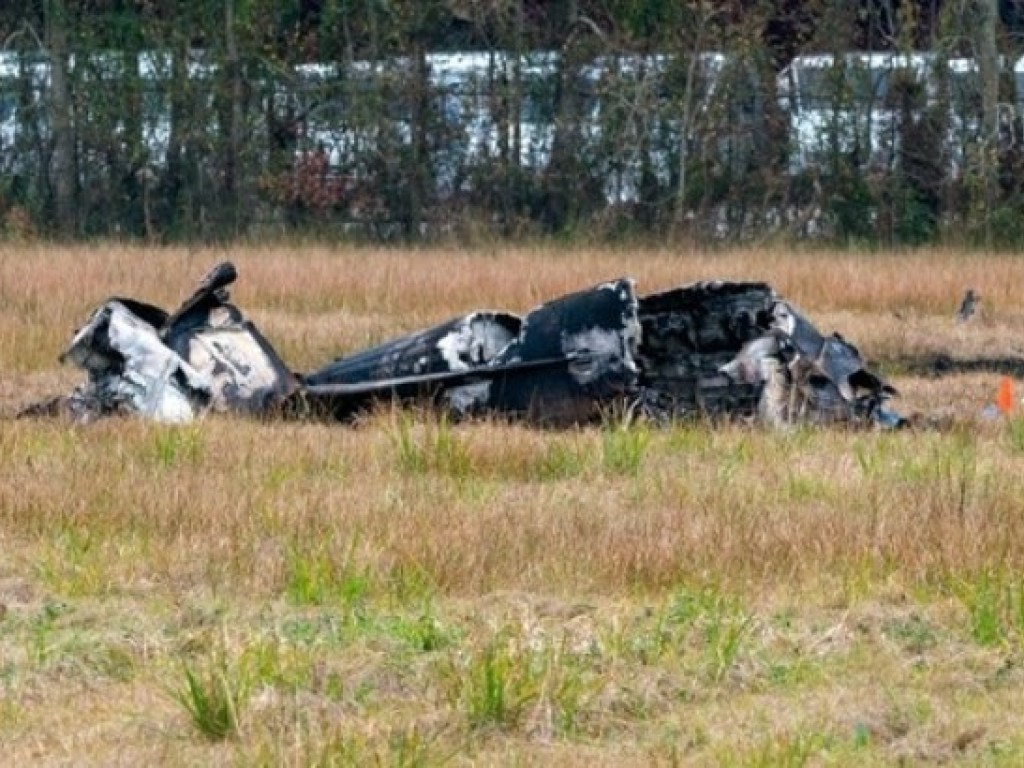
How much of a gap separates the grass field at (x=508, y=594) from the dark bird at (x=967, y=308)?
5.50 m

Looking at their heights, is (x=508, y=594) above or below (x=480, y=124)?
below

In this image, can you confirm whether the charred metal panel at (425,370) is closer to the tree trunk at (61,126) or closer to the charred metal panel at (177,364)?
the charred metal panel at (177,364)

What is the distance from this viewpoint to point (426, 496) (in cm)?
939

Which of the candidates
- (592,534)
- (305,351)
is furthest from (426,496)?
(305,351)

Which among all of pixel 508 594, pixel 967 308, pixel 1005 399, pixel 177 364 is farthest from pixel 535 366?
pixel 967 308

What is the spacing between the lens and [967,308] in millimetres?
17859

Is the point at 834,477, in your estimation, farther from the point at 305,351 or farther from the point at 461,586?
the point at 305,351

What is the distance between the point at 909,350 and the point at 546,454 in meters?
6.13

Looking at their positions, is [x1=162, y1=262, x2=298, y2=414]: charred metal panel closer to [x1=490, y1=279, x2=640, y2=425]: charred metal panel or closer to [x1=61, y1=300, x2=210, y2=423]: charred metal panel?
[x1=61, y1=300, x2=210, y2=423]: charred metal panel

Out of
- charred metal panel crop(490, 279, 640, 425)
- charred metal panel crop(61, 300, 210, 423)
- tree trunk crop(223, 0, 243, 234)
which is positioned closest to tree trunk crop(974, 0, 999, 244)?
tree trunk crop(223, 0, 243, 234)

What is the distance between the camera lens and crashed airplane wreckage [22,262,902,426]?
12141mm

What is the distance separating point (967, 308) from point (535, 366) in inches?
262

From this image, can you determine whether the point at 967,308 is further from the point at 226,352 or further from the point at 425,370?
the point at 226,352

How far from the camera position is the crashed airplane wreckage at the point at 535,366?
12.1 metres
